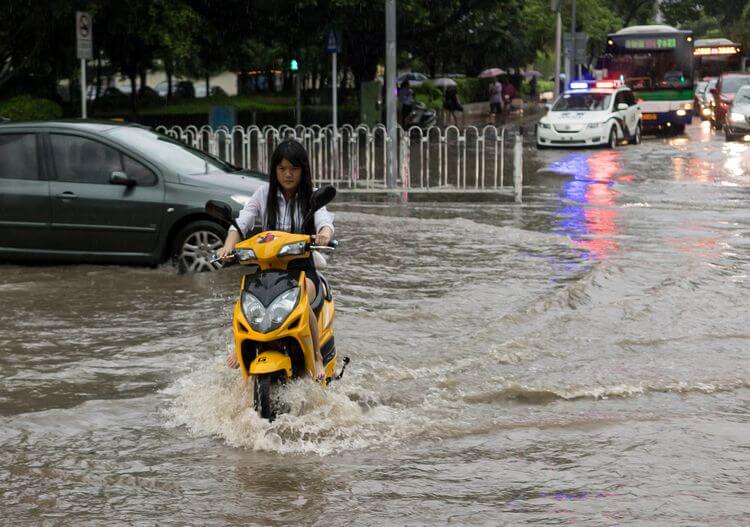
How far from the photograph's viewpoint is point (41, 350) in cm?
875

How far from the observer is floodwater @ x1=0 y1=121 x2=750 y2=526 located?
5.57 m

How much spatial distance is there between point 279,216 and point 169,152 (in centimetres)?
576

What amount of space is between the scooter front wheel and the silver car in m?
27.8

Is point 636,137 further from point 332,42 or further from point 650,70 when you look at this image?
point 332,42

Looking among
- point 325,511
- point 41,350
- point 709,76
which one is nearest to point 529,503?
point 325,511

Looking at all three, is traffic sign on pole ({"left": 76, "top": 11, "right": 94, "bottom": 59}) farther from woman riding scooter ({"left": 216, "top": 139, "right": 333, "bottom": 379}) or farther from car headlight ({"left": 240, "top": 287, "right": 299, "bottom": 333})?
car headlight ({"left": 240, "top": 287, "right": 299, "bottom": 333})

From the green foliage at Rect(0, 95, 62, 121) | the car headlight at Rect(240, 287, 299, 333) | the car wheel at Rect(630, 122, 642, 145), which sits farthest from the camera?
the car wheel at Rect(630, 122, 642, 145)

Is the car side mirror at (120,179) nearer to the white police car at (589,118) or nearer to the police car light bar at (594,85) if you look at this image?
the white police car at (589,118)

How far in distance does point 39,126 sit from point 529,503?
8146 millimetres

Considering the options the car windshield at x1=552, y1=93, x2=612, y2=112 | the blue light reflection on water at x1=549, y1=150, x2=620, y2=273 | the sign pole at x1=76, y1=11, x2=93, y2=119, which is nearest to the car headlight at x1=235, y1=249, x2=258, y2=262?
the blue light reflection on water at x1=549, y1=150, x2=620, y2=273

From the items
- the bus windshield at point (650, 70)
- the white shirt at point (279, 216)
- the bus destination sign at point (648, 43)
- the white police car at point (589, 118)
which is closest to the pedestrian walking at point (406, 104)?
the bus windshield at point (650, 70)

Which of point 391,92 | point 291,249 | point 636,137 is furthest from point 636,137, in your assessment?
point 291,249

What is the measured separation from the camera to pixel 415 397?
24.2ft

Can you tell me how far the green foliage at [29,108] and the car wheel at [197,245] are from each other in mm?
19935
